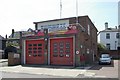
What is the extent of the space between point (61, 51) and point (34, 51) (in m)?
4.42

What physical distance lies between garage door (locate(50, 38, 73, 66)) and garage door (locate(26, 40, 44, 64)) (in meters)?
1.66

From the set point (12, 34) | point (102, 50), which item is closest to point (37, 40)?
point (102, 50)

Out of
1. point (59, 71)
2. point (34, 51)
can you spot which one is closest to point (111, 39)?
point (34, 51)

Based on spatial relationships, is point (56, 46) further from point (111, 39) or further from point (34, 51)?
point (111, 39)

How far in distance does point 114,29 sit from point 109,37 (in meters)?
2.67

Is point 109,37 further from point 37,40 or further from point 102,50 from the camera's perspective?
point 37,40

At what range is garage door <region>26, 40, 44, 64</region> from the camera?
3216 centimetres

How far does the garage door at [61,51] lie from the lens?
97.2ft

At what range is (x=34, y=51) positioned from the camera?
108 ft

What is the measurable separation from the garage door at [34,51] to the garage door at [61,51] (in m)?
1.66

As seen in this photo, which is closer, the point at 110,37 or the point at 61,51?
the point at 61,51

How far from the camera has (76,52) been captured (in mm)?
28656

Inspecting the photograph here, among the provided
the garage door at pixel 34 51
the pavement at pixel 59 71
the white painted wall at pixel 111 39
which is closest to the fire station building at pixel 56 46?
the garage door at pixel 34 51

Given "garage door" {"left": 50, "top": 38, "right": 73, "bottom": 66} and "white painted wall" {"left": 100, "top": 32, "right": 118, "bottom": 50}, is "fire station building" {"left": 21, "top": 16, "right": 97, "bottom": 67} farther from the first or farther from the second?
"white painted wall" {"left": 100, "top": 32, "right": 118, "bottom": 50}
